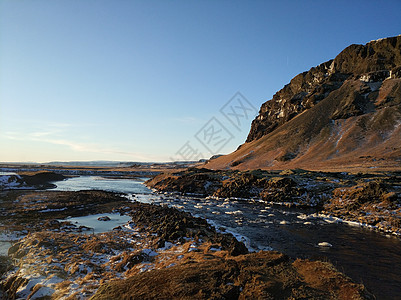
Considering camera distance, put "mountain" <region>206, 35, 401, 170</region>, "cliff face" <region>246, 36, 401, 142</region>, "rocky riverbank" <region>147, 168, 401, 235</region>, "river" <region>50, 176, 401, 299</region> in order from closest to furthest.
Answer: "river" <region>50, 176, 401, 299</region>
"rocky riverbank" <region>147, 168, 401, 235</region>
"mountain" <region>206, 35, 401, 170</region>
"cliff face" <region>246, 36, 401, 142</region>

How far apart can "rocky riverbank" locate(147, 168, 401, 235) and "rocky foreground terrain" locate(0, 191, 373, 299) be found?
55.4ft

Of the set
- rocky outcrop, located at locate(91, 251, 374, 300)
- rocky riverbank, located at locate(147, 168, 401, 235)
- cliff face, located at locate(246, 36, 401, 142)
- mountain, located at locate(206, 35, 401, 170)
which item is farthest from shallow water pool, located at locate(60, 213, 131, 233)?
cliff face, located at locate(246, 36, 401, 142)

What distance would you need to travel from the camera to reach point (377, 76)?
107812 millimetres

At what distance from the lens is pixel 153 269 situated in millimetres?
9055

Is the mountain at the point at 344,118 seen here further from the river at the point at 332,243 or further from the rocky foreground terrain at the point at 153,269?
the rocky foreground terrain at the point at 153,269

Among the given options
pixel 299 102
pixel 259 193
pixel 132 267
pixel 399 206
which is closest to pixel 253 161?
pixel 299 102

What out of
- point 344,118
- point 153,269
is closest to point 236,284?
point 153,269

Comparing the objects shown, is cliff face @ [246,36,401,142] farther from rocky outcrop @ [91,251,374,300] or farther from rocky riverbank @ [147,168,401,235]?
rocky outcrop @ [91,251,374,300]

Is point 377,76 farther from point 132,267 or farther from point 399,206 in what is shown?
point 132,267

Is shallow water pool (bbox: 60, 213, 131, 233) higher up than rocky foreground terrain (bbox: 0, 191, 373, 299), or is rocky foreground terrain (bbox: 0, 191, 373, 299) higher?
rocky foreground terrain (bbox: 0, 191, 373, 299)

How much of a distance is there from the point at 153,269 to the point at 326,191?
3051 cm

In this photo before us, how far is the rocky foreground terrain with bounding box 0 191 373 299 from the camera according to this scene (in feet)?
20.9

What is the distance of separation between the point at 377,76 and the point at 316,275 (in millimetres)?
135553

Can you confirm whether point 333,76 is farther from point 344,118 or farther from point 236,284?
point 236,284
